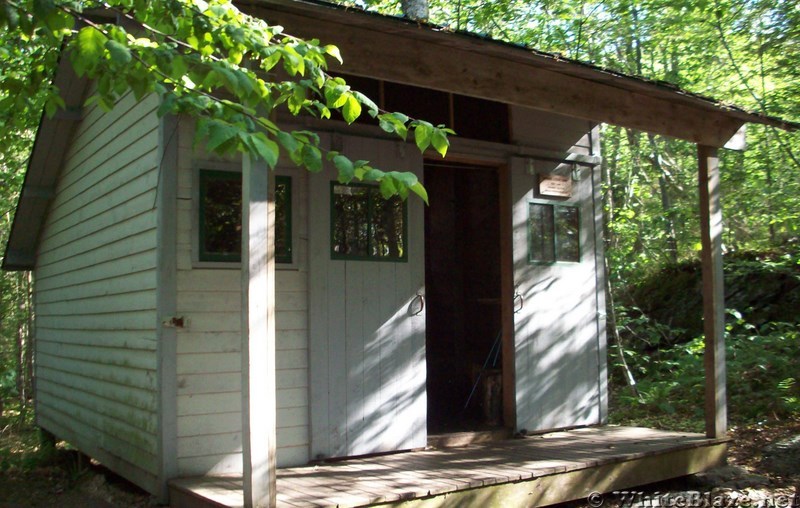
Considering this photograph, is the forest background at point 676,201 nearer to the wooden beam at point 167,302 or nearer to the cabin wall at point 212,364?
the wooden beam at point 167,302

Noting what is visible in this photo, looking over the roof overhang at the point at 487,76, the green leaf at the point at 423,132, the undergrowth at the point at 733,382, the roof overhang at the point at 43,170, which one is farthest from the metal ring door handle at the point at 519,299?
the roof overhang at the point at 43,170

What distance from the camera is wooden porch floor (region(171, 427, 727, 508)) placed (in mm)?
4445

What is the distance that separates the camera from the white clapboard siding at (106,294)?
5352 millimetres

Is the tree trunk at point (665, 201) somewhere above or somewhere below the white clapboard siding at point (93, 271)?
above

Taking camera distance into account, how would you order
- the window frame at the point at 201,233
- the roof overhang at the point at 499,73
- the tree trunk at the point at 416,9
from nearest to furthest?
the roof overhang at the point at 499,73, the window frame at the point at 201,233, the tree trunk at the point at 416,9

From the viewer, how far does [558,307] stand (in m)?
6.98

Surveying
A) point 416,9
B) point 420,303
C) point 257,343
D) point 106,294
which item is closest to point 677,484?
point 420,303

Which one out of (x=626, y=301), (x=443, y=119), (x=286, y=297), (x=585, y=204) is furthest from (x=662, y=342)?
(x=286, y=297)

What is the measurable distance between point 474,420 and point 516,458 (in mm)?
1444

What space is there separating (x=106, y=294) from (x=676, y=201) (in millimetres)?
13716

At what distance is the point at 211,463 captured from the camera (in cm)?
502

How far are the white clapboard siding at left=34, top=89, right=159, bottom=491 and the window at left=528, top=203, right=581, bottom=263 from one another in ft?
10.8

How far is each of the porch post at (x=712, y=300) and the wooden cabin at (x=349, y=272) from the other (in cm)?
2

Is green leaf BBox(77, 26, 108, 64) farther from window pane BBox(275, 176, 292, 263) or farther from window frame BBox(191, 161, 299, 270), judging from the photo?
window pane BBox(275, 176, 292, 263)
